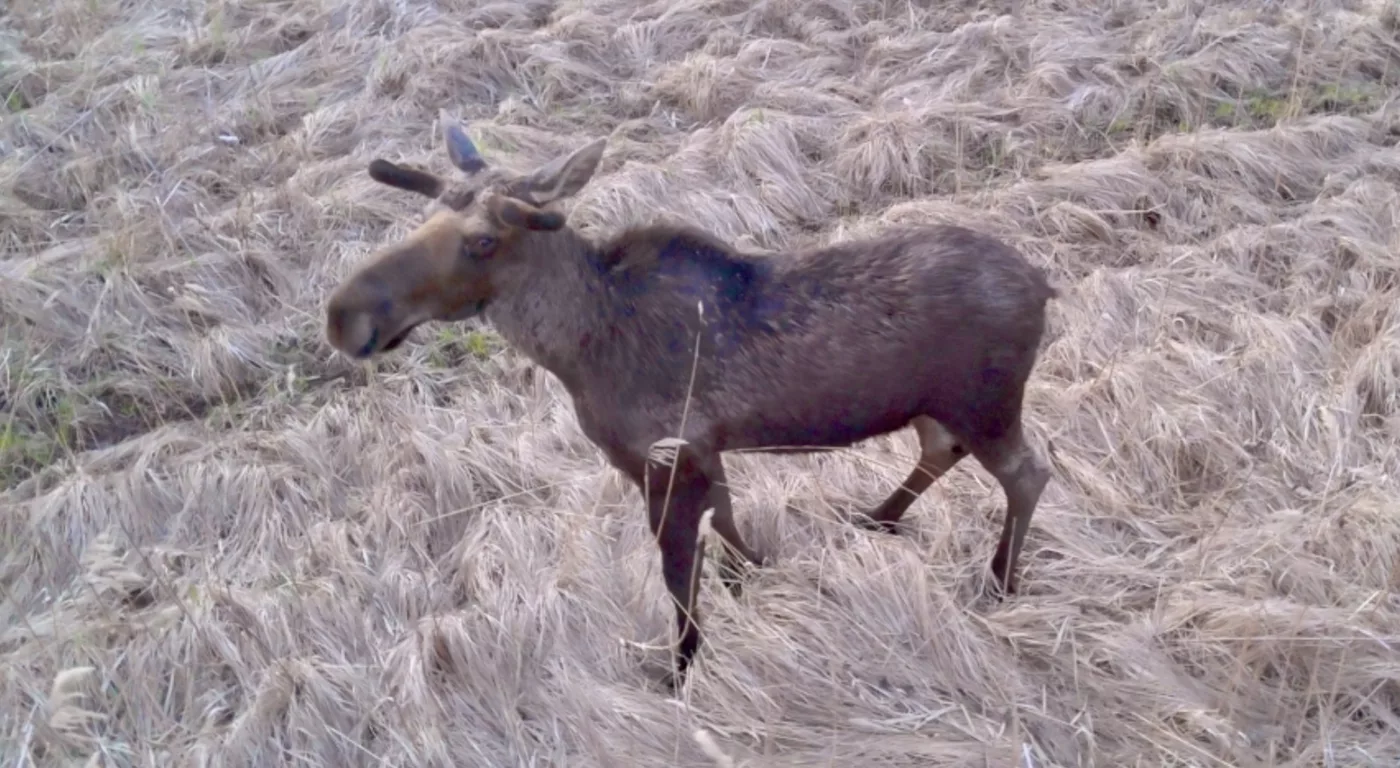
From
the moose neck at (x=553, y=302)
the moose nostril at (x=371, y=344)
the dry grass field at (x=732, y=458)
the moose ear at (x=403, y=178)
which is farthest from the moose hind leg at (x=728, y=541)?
the moose ear at (x=403, y=178)

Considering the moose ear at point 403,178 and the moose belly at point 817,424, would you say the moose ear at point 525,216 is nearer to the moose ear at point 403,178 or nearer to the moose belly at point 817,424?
the moose ear at point 403,178

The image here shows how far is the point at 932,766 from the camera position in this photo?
300 cm

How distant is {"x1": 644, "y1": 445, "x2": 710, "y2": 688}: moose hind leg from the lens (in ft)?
10.3

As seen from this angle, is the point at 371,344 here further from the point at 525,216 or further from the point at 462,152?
the point at 462,152

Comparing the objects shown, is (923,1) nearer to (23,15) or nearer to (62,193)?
(62,193)

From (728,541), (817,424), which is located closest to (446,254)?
(817,424)

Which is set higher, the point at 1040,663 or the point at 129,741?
the point at 1040,663

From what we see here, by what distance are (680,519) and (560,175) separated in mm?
1146

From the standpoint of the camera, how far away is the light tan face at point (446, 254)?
2775 mm

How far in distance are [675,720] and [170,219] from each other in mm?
5042

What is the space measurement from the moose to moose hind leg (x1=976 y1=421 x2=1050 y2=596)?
0.04ft

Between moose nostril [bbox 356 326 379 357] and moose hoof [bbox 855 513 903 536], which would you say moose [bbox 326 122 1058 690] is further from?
moose hoof [bbox 855 513 903 536]

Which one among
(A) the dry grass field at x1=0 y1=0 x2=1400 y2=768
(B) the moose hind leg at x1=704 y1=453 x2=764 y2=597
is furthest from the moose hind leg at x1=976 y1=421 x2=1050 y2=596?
(B) the moose hind leg at x1=704 y1=453 x2=764 y2=597

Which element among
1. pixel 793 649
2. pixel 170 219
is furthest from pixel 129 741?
pixel 170 219
